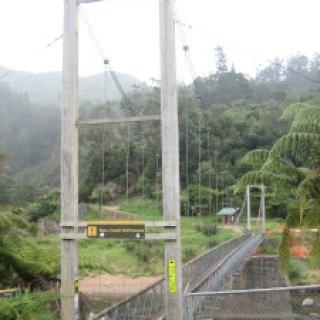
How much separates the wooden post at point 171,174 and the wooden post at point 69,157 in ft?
3.11

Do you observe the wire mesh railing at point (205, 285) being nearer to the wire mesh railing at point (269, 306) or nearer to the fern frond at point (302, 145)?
the wire mesh railing at point (269, 306)

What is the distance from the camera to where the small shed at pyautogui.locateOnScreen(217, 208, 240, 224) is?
2912 centimetres

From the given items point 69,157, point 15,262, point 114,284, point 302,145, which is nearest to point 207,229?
point 114,284

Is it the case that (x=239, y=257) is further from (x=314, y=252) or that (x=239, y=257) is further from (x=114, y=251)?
(x=114, y=251)

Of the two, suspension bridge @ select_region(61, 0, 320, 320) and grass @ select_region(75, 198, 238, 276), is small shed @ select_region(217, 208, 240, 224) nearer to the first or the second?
grass @ select_region(75, 198, 238, 276)

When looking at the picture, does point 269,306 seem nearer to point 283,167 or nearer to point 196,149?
point 283,167

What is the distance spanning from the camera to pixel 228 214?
29125mm

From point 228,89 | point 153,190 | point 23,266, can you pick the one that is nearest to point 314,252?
point 23,266

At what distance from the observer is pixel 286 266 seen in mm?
6723

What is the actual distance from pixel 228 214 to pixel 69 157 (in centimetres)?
2493

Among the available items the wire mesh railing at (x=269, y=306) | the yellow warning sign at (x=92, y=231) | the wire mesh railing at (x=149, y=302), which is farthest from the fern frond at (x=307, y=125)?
the wire mesh railing at (x=269, y=306)

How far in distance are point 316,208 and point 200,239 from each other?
1514 centimetres

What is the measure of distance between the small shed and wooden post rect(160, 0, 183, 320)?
A: 24.4 metres

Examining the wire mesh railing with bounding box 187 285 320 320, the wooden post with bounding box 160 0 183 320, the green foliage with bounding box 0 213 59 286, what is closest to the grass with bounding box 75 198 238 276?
the wire mesh railing with bounding box 187 285 320 320
